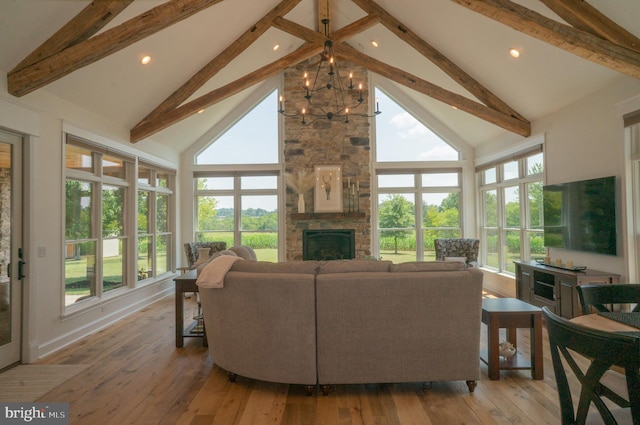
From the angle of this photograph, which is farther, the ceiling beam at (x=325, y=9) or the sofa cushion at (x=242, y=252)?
the ceiling beam at (x=325, y=9)

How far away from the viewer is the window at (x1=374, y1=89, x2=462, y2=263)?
7.54 m

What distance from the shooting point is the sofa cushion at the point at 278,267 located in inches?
110

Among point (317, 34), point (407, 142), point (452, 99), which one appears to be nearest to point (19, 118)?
point (317, 34)

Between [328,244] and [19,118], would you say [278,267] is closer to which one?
[19,118]

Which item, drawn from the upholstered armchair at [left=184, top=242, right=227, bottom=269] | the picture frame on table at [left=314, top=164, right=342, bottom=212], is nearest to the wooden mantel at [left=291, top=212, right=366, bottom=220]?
the picture frame on table at [left=314, top=164, right=342, bottom=212]

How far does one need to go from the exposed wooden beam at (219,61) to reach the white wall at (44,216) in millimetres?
1117

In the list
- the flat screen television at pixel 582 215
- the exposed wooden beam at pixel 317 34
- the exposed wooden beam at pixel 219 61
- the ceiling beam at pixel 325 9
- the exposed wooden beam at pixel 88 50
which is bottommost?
the flat screen television at pixel 582 215

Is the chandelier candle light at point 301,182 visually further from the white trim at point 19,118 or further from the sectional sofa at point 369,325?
the sectional sofa at point 369,325

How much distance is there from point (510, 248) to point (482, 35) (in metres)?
3.65

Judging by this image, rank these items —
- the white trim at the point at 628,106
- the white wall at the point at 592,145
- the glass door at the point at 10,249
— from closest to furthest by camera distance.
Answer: the glass door at the point at 10,249 < the white trim at the point at 628,106 < the white wall at the point at 592,145

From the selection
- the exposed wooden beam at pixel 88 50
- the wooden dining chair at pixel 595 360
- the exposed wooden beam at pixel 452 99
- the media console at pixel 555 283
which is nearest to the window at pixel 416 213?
the exposed wooden beam at pixel 452 99

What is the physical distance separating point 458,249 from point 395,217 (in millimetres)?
1536

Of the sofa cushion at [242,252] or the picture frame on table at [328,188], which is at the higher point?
the picture frame on table at [328,188]

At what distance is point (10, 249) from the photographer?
3.36 metres
